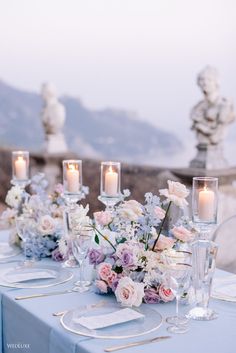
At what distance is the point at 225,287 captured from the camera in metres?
1.70

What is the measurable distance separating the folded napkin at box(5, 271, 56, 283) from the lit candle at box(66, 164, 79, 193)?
0.33 m

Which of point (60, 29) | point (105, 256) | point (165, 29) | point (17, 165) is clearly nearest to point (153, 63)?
→ point (165, 29)

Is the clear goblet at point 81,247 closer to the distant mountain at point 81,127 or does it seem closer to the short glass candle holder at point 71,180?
the short glass candle holder at point 71,180

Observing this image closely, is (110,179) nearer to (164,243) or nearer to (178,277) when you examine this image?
(164,243)

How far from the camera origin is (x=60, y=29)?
22.7 ft

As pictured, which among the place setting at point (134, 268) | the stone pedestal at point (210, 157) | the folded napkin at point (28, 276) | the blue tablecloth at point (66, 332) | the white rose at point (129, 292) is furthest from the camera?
the stone pedestal at point (210, 157)

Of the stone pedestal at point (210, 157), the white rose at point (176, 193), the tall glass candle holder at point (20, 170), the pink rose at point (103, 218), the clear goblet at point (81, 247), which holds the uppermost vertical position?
the stone pedestal at point (210, 157)

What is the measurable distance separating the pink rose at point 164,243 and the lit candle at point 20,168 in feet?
3.08

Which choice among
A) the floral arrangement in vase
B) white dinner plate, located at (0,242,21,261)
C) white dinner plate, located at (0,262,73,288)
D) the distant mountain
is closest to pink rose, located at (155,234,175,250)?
white dinner plate, located at (0,262,73,288)

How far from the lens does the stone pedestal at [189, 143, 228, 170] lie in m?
3.44

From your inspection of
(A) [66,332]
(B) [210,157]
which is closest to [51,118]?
Answer: (B) [210,157]

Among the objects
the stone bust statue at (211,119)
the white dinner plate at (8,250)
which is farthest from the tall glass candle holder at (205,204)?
the stone bust statue at (211,119)

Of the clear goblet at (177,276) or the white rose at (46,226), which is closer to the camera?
the clear goblet at (177,276)

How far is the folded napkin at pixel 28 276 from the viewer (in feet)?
5.74
